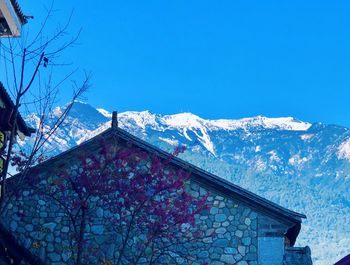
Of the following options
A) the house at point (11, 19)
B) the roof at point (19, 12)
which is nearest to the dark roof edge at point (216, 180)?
the house at point (11, 19)

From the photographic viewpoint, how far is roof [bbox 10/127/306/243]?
17.2 meters

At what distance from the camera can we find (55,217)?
17641 millimetres

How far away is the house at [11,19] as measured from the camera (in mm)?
17969

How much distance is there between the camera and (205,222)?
17453 millimetres

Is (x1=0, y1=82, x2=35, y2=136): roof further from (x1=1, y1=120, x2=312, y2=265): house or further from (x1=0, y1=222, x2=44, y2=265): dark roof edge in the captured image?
(x1=0, y1=222, x2=44, y2=265): dark roof edge

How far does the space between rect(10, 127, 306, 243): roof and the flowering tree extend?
250mm

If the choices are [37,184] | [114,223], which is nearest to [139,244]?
[114,223]

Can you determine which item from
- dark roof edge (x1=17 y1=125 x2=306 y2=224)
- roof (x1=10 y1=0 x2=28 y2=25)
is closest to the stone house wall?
dark roof edge (x1=17 y1=125 x2=306 y2=224)

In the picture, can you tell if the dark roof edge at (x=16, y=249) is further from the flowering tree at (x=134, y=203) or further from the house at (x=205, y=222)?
the flowering tree at (x=134, y=203)

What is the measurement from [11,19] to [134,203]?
6.92 m

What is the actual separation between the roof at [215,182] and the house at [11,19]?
150 inches

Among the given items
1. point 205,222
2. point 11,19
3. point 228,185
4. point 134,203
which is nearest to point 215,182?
point 228,185

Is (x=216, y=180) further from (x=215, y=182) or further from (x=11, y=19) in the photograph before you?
(x=11, y=19)

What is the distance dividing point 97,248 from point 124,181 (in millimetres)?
2229
